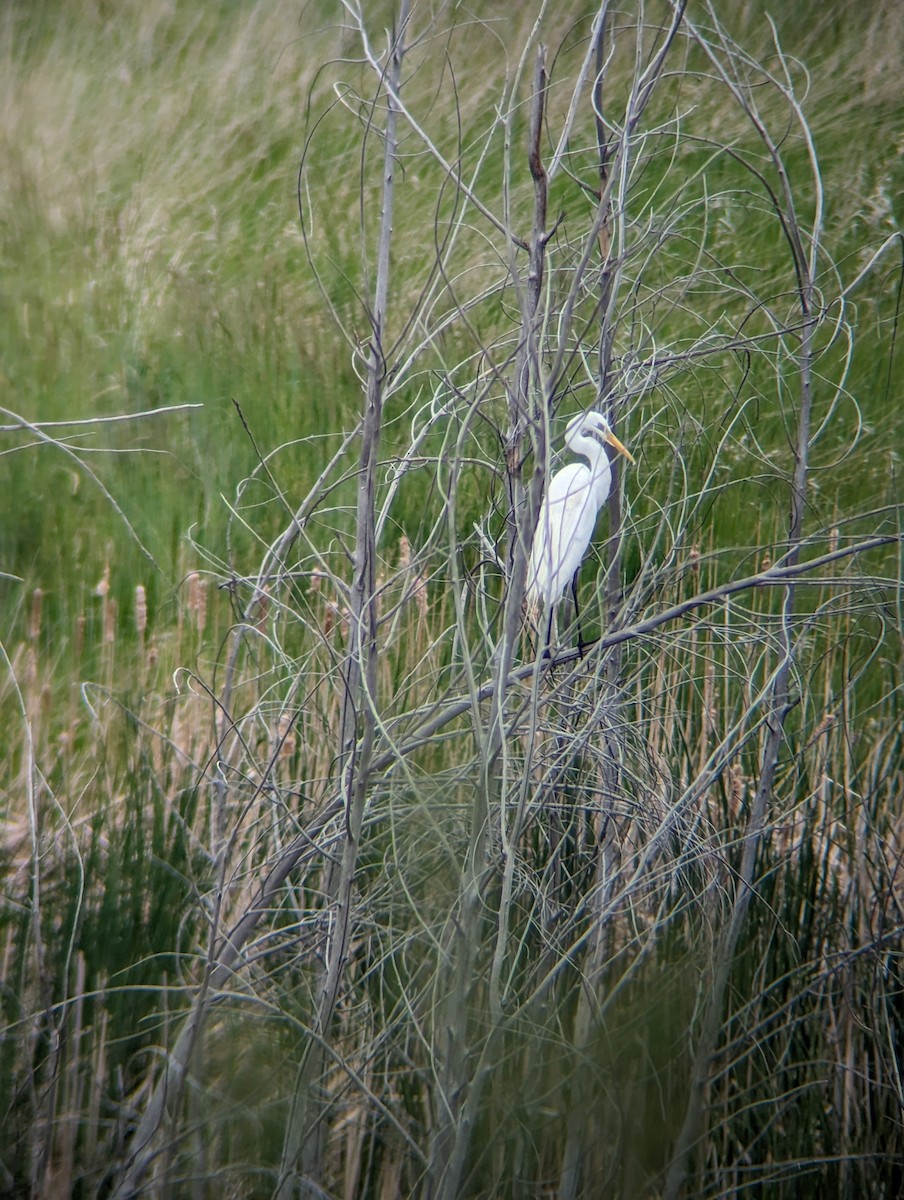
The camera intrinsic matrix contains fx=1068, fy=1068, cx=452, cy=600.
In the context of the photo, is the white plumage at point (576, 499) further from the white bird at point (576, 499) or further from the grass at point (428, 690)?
the grass at point (428, 690)

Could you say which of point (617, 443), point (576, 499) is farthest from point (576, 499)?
point (617, 443)

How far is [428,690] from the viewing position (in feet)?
5.87

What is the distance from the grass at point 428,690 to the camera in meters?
1.57

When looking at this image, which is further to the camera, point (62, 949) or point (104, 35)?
point (104, 35)

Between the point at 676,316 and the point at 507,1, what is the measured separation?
2.41 m

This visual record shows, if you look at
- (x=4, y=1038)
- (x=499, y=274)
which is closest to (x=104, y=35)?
(x=499, y=274)

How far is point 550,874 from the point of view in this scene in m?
1.86

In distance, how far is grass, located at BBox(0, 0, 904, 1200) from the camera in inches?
61.9

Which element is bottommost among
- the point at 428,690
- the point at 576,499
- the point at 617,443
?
the point at 428,690

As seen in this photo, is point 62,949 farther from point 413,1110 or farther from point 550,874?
point 550,874

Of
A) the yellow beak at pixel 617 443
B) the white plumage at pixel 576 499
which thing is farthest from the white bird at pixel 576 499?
the yellow beak at pixel 617 443

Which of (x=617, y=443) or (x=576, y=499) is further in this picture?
(x=576, y=499)

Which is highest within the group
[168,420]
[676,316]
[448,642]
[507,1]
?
[507,1]

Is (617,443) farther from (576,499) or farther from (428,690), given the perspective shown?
(576,499)
